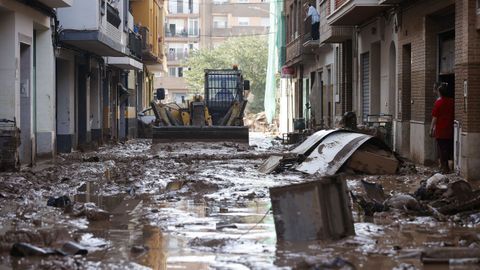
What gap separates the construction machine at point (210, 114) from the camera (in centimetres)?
2817

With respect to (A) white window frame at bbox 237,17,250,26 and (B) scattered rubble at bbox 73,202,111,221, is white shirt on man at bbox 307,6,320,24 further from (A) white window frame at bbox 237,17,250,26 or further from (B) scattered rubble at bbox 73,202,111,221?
(A) white window frame at bbox 237,17,250,26

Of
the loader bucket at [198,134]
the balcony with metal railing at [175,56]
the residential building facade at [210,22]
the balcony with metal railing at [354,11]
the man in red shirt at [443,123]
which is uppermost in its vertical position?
the residential building facade at [210,22]

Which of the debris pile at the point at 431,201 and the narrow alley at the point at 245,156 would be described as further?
the debris pile at the point at 431,201

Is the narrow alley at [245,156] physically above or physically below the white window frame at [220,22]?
below

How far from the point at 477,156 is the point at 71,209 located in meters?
7.46

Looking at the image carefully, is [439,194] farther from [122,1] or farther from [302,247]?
[122,1]

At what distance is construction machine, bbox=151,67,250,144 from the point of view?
28.2 metres

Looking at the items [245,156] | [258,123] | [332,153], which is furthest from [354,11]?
[258,123]

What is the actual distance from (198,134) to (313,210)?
67.5 feet

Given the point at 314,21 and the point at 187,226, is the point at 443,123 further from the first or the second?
the point at 314,21

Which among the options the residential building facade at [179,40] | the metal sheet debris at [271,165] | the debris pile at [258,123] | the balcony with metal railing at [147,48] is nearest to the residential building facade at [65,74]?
the balcony with metal railing at [147,48]

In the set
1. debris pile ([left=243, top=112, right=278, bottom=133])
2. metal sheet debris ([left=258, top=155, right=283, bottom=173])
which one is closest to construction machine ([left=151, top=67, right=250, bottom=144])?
metal sheet debris ([left=258, top=155, right=283, bottom=173])

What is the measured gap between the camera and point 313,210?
7.72 meters

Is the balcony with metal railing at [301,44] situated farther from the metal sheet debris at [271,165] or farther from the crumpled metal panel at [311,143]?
the metal sheet debris at [271,165]
